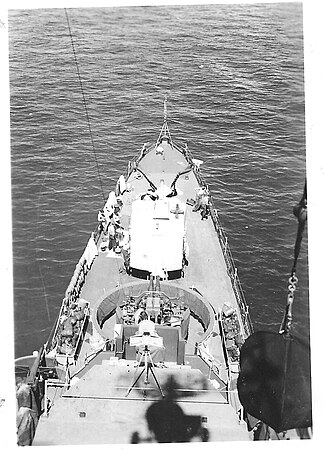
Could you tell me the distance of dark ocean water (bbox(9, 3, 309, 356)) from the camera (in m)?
3.87

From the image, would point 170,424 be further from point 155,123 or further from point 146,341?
point 155,123

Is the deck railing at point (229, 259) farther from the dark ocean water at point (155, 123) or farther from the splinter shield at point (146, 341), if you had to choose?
the splinter shield at point (146, 341)

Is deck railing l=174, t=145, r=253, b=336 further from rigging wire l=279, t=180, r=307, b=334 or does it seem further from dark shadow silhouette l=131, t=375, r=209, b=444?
dark shadow silhouette l=131, t=375, r=209, b=444

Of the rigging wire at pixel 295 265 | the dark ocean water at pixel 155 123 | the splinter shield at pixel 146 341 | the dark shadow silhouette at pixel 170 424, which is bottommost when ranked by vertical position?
the dark shadow silhouette at pixel 170 424

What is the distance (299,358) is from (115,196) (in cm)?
319

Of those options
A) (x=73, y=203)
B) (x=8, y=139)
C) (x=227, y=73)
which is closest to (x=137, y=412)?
(x=8, y=139)

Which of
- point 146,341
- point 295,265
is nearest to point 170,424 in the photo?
point 146,341

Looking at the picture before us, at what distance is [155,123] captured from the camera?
6.75 meters

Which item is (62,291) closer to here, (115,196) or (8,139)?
(115,196)

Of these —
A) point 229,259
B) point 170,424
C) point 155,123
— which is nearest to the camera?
point 170,424

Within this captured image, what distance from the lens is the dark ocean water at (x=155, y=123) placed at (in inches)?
152

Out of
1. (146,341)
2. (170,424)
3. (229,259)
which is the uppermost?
(229,259)

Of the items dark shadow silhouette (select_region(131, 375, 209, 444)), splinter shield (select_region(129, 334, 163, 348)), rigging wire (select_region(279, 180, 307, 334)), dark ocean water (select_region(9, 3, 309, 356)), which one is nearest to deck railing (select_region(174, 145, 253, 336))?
dark ocean water (select_region(9, 3, 309, 356))

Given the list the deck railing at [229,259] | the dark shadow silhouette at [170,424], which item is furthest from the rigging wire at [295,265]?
the deck railing at [229,259]
